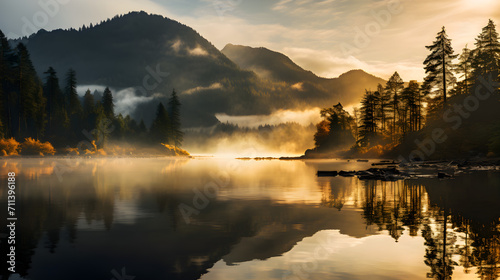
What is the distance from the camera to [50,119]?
5098 inches

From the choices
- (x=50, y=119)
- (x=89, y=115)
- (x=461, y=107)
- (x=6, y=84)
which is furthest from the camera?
(x=89, y=115)

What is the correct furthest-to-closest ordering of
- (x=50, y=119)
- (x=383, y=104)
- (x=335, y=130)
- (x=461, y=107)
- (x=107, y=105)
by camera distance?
(x=107, y=105) < (x=335, y=130) < (x=50, y=119) < (x=383, y=104) < (x=461, y=107)

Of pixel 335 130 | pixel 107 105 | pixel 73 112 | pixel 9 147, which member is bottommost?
pixel 9 147

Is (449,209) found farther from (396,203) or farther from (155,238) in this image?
(155,238)

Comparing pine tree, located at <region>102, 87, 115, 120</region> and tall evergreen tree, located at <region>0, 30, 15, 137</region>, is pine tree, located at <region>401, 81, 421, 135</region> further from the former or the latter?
tall evergreen tree, located at <region>0, 30, 15, 137</region>

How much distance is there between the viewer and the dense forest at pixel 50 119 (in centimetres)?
11544

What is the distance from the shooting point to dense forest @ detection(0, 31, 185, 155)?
115 meters

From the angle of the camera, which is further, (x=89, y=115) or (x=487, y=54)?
(x=89, y=115)

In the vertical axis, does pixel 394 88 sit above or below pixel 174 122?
above

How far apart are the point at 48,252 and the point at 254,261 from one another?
6.36m

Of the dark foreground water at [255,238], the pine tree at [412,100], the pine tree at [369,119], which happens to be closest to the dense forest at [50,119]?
the pine tree at [369,119]

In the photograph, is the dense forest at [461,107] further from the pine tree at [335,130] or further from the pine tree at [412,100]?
the pine tree at [335,130]

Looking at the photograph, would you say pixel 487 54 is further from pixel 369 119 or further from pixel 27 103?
pixel 27 103

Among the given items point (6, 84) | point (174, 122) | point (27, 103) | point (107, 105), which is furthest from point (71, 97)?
point (174, 122)
